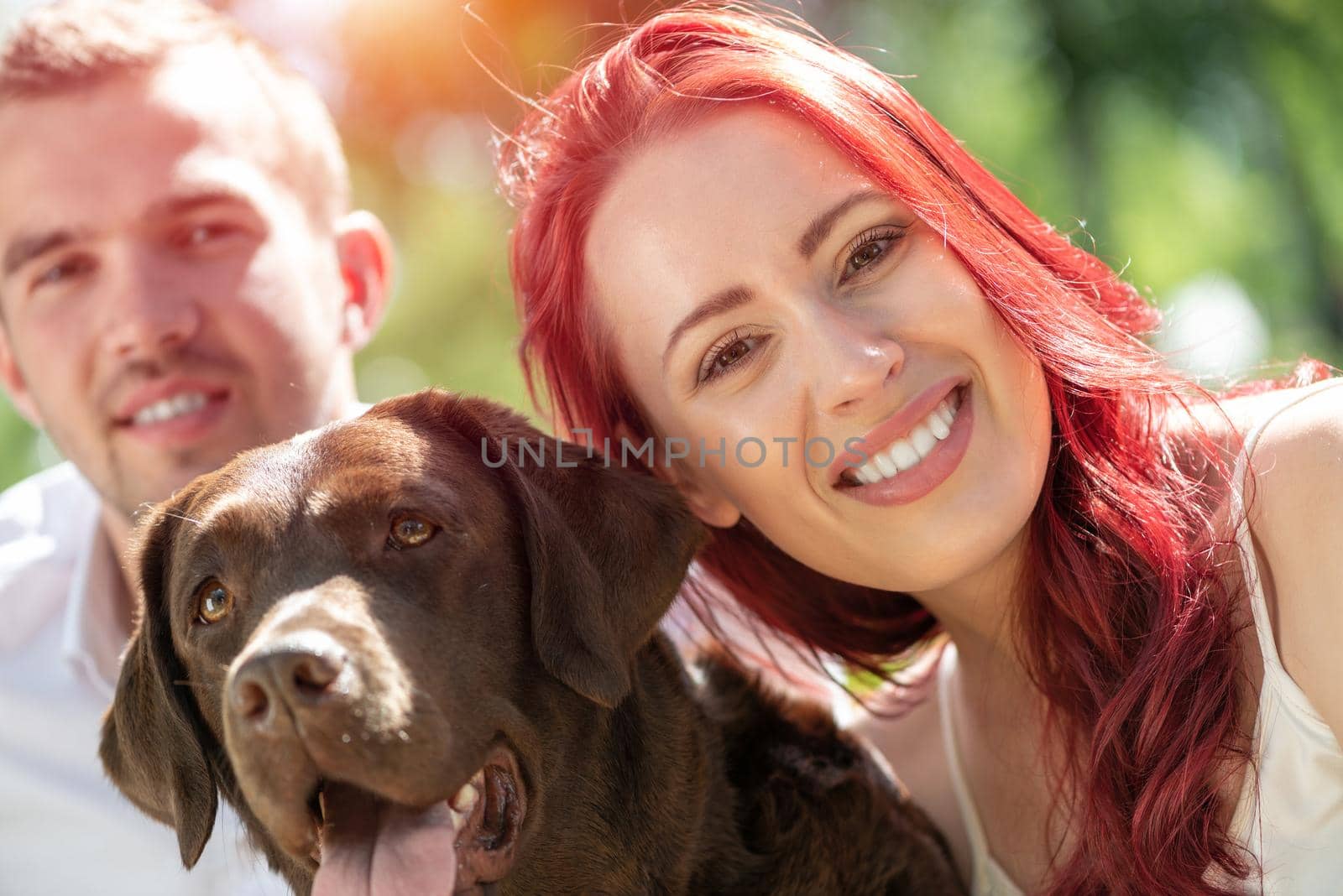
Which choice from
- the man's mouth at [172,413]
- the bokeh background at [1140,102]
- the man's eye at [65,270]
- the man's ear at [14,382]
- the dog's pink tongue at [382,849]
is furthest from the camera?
the bokeh background at [1140,102]

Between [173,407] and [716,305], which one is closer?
[716,305]

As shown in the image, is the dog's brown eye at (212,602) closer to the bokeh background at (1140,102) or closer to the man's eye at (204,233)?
the man's eye at (204,233)

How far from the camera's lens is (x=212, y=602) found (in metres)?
2.47

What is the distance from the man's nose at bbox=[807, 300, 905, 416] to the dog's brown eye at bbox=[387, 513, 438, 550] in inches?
34.7

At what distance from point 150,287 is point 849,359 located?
2.24m

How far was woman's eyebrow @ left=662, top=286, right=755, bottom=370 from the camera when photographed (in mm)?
2680

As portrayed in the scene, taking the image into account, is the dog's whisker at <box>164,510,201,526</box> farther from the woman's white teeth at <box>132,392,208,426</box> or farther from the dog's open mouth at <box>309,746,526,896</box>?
the woman's white teeth at <box>132,392,208,426</box>

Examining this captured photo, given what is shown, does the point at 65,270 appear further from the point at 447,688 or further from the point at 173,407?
the point at 447,688

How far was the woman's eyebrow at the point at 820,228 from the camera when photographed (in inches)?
104

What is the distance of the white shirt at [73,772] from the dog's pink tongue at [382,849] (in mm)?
1392

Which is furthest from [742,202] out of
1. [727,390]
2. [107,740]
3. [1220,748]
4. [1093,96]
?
[1093,96]

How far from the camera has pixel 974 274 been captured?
274 centimetres

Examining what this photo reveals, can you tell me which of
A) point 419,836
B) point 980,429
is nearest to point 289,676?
point 419,836

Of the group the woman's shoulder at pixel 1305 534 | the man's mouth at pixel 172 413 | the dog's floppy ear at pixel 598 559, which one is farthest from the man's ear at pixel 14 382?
the woman's shoulder at pixel 1305 534
